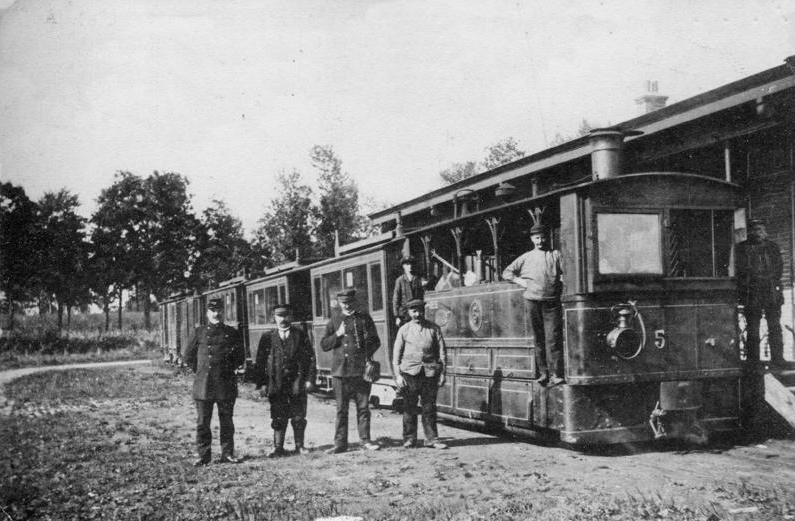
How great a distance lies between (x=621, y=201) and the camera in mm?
7293

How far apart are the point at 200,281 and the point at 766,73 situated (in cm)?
3851

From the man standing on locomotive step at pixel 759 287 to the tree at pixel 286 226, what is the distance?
98.4 feet

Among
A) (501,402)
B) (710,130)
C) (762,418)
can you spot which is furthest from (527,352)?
(710,130)

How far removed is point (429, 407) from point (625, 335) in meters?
2.52

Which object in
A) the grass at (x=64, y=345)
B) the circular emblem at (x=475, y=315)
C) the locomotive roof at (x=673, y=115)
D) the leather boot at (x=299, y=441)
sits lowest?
the grass at (x=64, y=345)

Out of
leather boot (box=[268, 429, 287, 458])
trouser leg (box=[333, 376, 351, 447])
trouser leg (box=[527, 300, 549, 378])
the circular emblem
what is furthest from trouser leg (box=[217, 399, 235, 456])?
trouser leg (box=[527, 300, 549, 378])

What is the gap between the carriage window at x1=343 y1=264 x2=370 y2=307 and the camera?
1219cm

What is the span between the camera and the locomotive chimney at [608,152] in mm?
8503

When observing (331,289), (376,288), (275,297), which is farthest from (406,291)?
(275,297)

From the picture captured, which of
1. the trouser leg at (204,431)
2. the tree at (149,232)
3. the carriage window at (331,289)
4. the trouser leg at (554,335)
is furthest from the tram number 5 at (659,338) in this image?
the tree at (149,232)

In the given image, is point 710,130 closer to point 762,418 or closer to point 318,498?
point 762,418

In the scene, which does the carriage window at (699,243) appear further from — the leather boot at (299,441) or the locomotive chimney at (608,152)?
the leather boot at (299,441)

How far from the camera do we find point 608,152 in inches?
336

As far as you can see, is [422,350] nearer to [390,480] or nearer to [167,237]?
[390,480]
